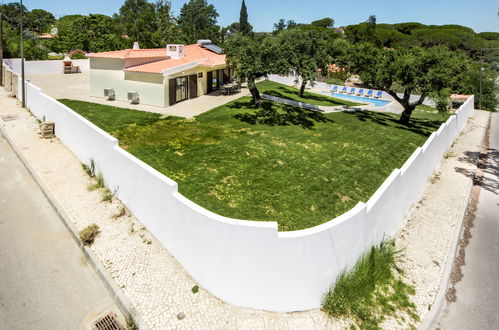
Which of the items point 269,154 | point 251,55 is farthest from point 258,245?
point 251,55

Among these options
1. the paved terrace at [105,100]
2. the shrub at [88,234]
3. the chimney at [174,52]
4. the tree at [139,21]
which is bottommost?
the shrub at [88,234]

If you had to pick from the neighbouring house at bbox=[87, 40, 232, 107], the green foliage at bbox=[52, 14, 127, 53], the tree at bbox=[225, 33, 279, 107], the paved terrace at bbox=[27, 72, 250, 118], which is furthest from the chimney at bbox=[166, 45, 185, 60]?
the green foliage at bbox=[52, 14, 127, 53]

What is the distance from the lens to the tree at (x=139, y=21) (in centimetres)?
6638

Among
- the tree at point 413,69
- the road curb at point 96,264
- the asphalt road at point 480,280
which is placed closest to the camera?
the road curb at point 96,264

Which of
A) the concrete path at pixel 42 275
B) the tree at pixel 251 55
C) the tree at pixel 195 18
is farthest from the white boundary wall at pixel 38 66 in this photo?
the tree at pixel 195 18

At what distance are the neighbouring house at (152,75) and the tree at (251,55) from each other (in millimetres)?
2660

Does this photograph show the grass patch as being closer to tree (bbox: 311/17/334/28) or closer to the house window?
the house window

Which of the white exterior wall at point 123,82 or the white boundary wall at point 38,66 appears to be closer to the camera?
the white exterior wall at point 123,82

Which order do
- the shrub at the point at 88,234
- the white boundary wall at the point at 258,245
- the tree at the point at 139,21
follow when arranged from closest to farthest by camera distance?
the white boundary wall at the point at 258,245
the shrub at the point at 88,234
the tree at the point at 139,21

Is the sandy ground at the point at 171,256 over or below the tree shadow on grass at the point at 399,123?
below

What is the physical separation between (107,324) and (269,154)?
1027 cm

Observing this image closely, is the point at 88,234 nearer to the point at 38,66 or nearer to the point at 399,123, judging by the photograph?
the point at 399,123

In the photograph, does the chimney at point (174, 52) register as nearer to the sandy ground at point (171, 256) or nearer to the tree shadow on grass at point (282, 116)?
the tree shadow on grass at point (282, 116)

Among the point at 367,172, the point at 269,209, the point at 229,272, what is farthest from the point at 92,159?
the point at 367,172
